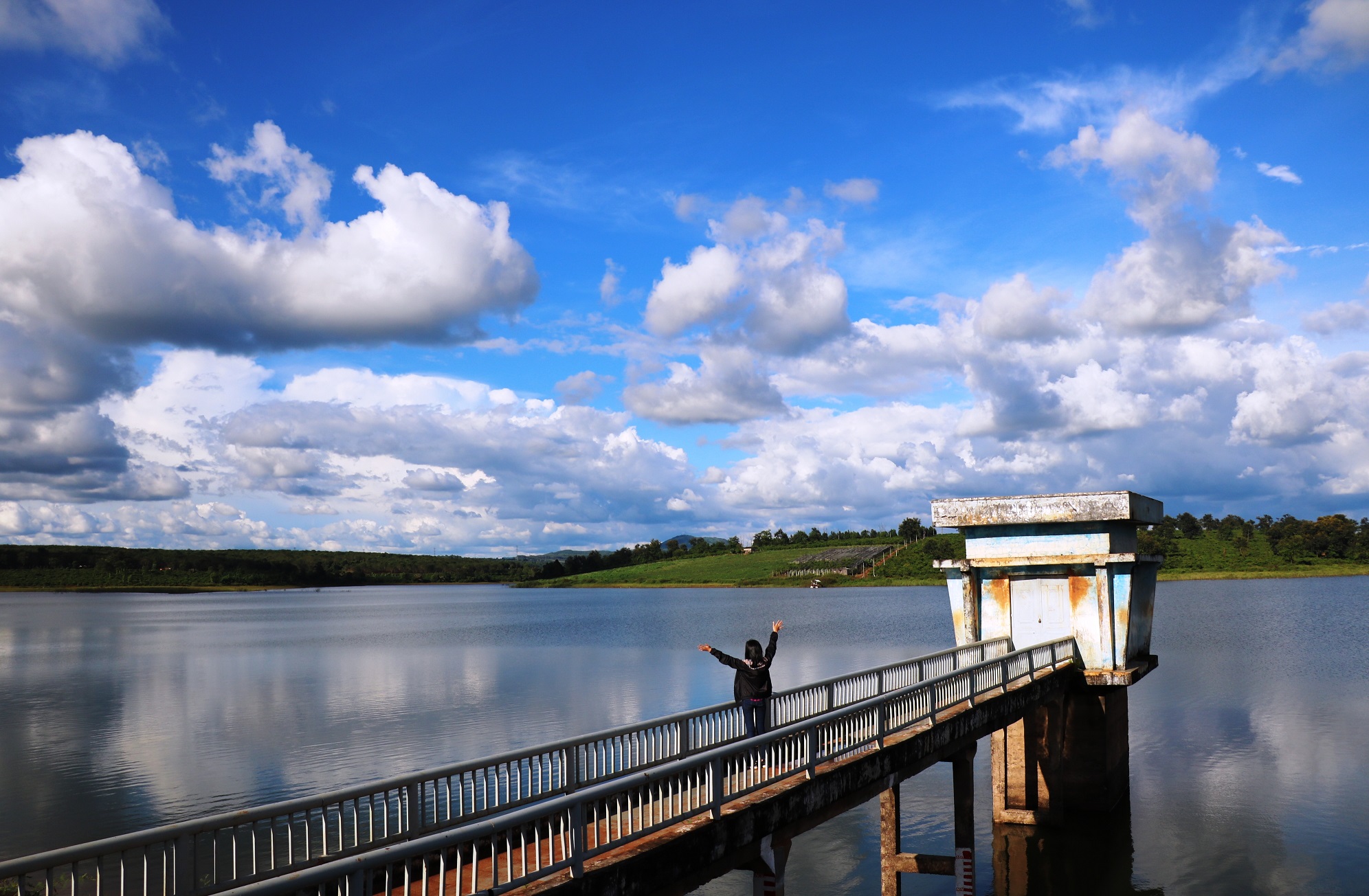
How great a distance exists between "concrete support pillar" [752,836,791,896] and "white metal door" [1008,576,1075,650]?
14.7 meters

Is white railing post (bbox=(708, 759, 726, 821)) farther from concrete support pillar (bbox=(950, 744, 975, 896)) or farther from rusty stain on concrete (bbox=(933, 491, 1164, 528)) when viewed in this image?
rusty stain on concrete (bbox=(933, 491, 1164, 528))

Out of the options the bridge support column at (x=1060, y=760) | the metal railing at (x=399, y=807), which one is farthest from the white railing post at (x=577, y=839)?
the bridge support column at (x=1060, y=760)

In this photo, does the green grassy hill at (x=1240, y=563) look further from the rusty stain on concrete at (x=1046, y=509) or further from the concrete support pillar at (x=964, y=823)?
the concrete support pillar at (x=964, y=823)

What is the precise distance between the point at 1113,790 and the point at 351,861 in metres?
23.6

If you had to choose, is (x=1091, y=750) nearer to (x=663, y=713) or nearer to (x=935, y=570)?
(x=663, y=713)

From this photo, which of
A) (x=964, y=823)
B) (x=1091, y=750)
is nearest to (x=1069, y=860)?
(x=1091, y=750)

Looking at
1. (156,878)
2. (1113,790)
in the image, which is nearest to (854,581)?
(1113,790)

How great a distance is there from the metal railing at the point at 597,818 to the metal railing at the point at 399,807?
23.2 inches

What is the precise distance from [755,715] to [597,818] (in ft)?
18.7

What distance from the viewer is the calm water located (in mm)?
22906

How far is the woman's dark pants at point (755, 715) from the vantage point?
1501 centimetres

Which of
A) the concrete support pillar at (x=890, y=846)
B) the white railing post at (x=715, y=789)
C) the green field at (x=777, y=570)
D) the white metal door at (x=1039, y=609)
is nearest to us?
the white railing post at (x=715, y=789)

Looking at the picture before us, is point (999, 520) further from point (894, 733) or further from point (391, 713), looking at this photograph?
point (391, 713)

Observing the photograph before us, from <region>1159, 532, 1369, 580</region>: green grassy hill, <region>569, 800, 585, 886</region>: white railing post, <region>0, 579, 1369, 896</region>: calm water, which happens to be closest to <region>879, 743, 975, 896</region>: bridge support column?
<region>0, 579, 1369, 896</region>: calm water
